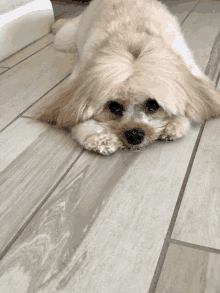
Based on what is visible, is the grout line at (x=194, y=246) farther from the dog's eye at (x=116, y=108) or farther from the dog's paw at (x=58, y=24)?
the dog's paw at (x=58, y=24)

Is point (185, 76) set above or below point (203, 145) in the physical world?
above

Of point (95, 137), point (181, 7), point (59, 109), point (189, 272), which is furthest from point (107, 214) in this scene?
point (181, 7)

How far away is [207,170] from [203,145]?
0.19 meters

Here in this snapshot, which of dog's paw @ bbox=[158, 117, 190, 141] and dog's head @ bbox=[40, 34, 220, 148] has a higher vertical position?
dog's head @ bbox=[40, 34, 220, 148]

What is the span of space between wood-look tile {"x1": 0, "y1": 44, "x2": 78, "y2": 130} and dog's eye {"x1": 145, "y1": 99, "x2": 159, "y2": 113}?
78 centimetres

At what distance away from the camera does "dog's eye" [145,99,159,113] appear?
4.39 feet

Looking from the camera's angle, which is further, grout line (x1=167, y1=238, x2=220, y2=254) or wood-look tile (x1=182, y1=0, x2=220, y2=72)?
wood-look tile (x1=182, y1=0, x2=220, y2=72)

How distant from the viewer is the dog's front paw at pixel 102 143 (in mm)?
1342

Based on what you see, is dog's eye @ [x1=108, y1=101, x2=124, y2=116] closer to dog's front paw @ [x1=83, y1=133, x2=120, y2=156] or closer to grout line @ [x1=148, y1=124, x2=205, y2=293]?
dog's front paw @ [x1=83, y1=133, x2=120, y2=156]

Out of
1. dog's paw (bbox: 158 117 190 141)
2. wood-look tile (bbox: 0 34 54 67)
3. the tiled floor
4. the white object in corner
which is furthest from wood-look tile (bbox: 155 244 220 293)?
the white object in corner

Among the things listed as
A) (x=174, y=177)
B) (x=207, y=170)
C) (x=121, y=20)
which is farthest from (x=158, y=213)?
(x=121, y=20)

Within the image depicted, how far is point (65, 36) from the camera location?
2576mm

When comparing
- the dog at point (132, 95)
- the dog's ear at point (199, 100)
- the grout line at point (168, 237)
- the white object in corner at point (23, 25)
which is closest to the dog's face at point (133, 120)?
the dog at point (132, 95)

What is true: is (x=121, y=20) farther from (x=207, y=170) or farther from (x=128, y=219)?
(x=128, y=219)
